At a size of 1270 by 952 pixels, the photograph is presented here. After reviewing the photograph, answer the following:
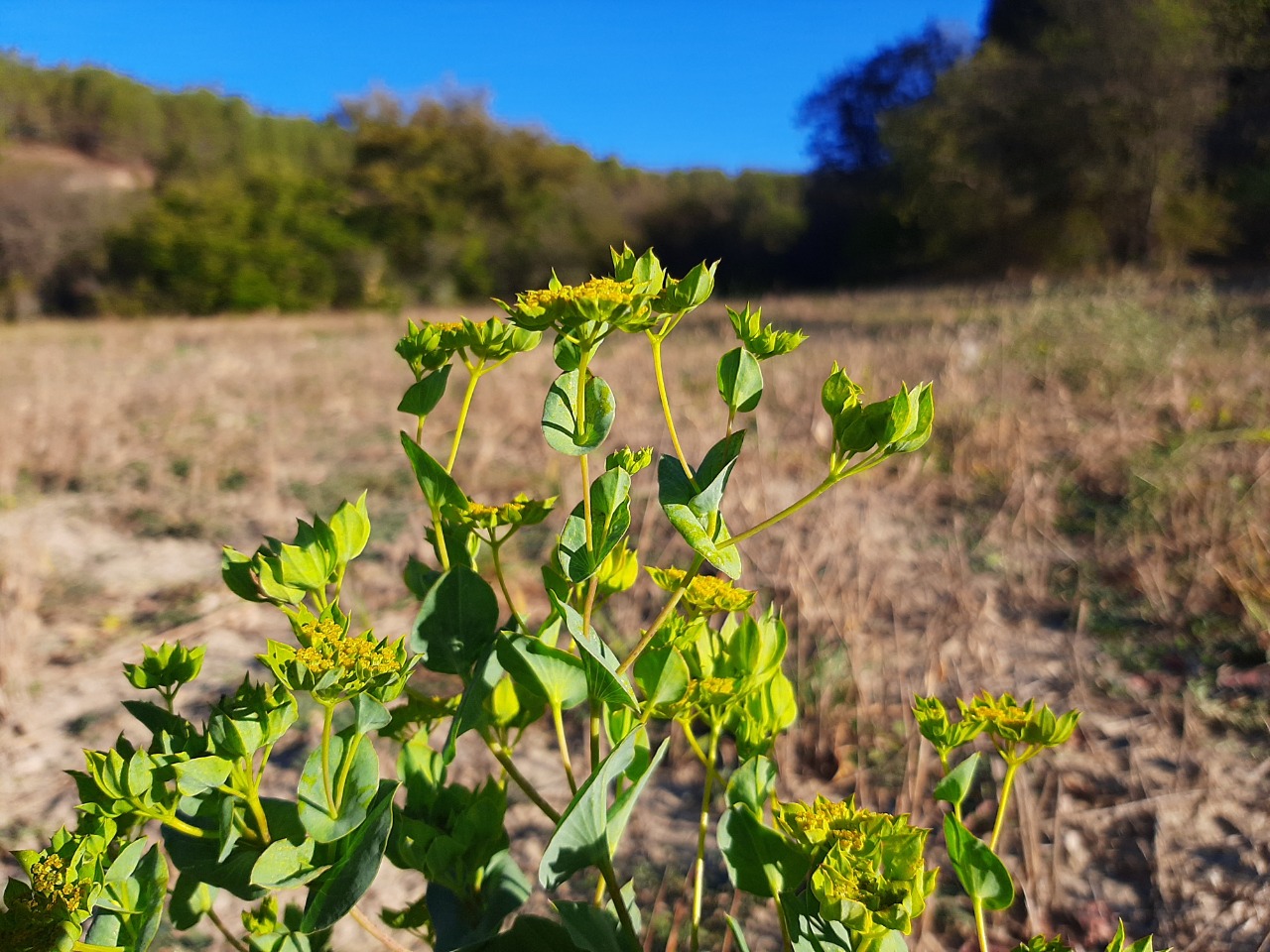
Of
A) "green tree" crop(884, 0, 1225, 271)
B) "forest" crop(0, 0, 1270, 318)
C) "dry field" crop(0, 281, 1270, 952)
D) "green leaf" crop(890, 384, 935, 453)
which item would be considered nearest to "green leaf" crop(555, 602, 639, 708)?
"green leaf" crop(890, 384, 935, 453)

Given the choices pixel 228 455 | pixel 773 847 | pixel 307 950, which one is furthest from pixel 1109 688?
pixel 228 455

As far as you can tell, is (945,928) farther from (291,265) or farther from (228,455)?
(291,265)

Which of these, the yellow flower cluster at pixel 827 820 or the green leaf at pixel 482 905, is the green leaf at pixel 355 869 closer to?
the green leaf at pixel 482 905

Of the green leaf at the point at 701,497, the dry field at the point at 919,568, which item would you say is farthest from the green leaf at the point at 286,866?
the dry field at the point at 919,568

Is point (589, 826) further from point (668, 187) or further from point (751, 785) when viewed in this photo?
point (668, 187)

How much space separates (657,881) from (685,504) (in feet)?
2.48

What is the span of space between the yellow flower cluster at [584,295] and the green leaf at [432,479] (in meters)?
0.14

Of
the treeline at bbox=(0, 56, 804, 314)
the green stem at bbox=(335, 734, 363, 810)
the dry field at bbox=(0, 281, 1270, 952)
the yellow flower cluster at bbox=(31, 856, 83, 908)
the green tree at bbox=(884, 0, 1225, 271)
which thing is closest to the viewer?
the yellow flower cluster at bbox=(31, 856, 83, 908)

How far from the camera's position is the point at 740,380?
1.68 feet

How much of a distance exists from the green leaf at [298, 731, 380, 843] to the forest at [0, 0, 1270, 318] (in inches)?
354

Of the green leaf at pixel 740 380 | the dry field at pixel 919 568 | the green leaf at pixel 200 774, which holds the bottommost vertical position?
the dry field at pixel 919 568

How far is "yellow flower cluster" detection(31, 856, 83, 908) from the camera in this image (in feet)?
1.38

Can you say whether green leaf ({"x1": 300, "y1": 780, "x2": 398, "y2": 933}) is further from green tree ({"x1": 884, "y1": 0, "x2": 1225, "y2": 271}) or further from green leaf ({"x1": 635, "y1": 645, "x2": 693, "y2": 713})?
green tree ({"x1": 884, "y1": 0, "x2": 1225, "y2": 271})

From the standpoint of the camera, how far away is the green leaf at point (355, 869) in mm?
481
